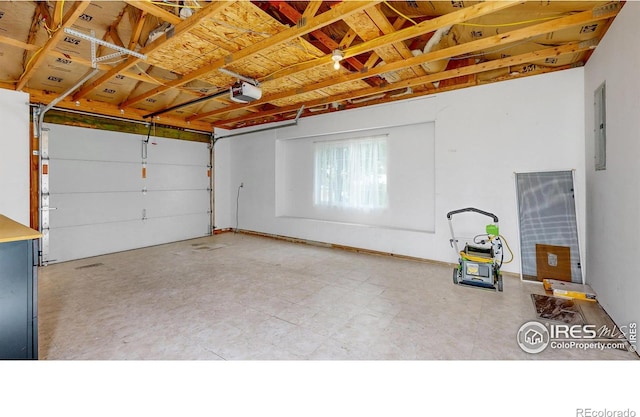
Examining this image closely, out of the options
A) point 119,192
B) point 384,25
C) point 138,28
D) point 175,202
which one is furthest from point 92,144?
point 384,25

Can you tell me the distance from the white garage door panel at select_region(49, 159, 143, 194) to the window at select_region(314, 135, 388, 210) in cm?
384

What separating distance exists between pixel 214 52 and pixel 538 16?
11.3 ft

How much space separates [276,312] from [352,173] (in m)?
3.61

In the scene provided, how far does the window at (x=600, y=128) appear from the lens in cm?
287

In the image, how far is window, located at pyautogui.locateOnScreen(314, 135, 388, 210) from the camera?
5.41m

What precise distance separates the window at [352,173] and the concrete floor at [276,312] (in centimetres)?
145

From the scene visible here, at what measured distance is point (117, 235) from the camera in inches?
218

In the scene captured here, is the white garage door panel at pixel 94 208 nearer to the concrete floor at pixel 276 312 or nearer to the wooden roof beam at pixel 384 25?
the concrete floor at pixel 276 312

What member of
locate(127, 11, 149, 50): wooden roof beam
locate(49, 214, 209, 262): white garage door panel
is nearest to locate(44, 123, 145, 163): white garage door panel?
locate(49, 214, 209, 262): white garage door panel

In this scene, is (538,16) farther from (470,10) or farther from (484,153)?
(484,153)

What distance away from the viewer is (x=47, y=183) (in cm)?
467

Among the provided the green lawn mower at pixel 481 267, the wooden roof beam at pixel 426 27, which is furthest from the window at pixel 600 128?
the wooden roof beam at pixel 426 27

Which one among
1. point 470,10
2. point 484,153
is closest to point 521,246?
point 484,153

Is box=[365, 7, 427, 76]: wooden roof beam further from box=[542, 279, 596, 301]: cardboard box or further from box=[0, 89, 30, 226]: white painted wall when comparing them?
box=[0, 89, 30, 226]: white painted wall
